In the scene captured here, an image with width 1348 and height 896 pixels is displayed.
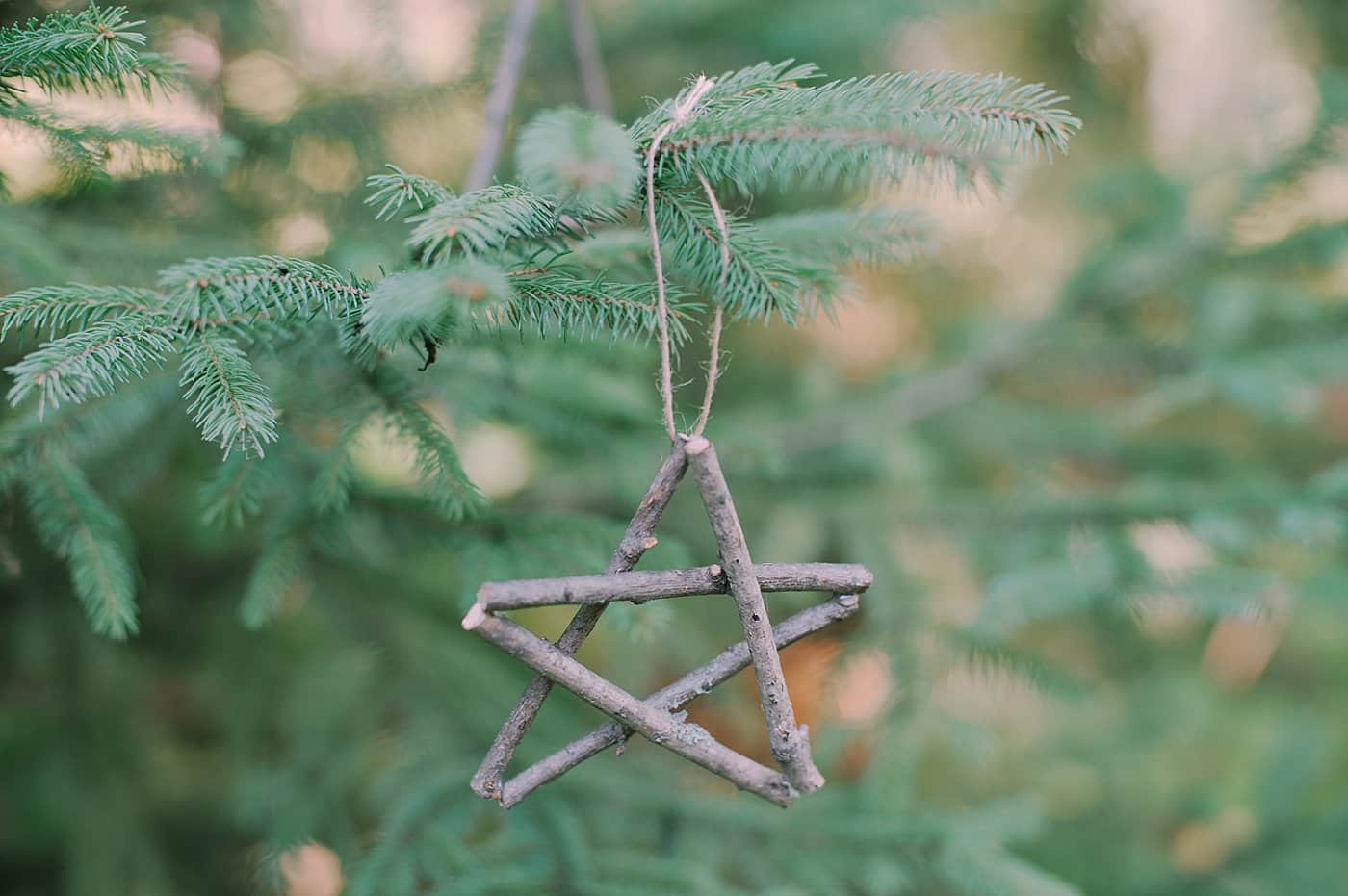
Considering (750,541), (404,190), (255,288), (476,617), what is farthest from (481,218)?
(750,541)

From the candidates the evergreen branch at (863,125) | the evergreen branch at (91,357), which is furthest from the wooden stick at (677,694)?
the evergreen branch at (91,357)

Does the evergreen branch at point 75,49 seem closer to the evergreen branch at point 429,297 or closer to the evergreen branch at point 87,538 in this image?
the evergreen branch at point 429,297

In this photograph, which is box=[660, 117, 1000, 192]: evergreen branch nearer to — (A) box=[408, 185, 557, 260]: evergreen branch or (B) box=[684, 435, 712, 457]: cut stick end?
(A) box=[408, 185, 557, 260]: evergreen branch

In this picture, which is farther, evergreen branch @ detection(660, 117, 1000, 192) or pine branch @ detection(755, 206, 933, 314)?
pine branch @ detection(755, 206, 933, 314)

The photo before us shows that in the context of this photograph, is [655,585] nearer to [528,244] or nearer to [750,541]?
[528,244]

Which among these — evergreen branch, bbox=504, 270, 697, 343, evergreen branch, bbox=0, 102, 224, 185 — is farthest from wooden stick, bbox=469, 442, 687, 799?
evergreen branch, bbox=0, 102, 224, 185

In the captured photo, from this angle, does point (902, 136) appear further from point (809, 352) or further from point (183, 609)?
point (809, 352)
